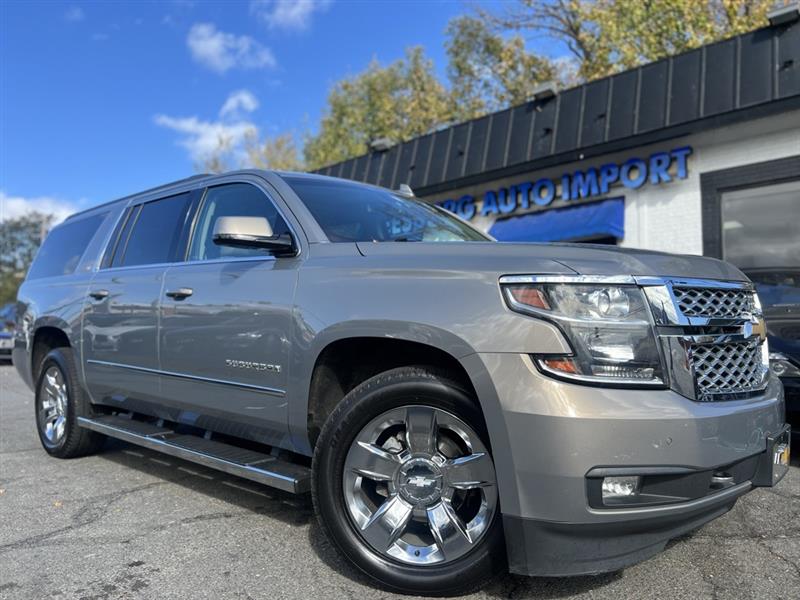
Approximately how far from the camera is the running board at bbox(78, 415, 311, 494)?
3.03 metres

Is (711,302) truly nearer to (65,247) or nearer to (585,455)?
(585,455)

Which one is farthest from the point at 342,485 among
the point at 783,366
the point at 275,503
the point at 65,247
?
the point at 65,247

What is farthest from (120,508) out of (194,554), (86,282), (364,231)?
(364,231)

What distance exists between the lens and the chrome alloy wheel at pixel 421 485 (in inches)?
101

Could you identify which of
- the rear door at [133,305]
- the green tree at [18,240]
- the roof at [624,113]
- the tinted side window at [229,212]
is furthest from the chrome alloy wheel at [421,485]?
the green tree at [18,240]

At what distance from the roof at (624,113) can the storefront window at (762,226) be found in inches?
45.0

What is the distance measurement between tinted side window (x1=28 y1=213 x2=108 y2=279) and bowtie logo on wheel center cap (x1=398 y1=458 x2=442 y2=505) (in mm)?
3747

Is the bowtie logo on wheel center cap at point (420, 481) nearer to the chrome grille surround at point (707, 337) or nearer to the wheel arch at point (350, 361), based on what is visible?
the wheel arch at point (350, 361)

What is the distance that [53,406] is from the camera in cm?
530

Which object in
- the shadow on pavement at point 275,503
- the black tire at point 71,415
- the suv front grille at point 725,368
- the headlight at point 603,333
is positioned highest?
the headlight at point 603,333

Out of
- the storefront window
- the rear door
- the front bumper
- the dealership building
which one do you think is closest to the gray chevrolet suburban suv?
the front bumper

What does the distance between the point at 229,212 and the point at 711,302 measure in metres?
2.72

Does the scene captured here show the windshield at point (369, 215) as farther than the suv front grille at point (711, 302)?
Yes

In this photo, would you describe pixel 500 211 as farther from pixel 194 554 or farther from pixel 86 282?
pixel 194 554
